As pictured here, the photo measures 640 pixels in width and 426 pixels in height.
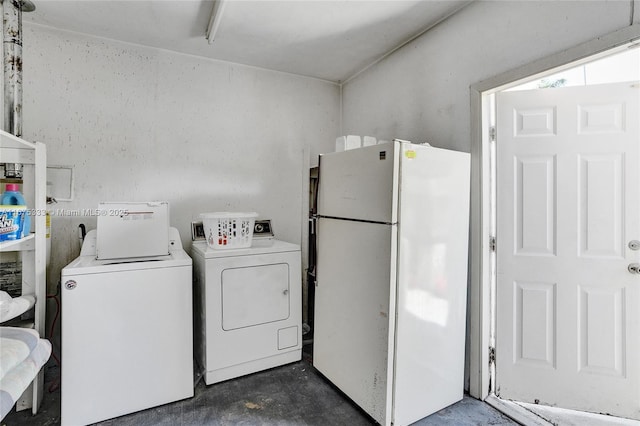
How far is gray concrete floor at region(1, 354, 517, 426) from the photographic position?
1927mm

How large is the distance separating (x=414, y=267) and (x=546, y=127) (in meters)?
1.22

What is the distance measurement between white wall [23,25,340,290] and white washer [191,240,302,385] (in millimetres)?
697

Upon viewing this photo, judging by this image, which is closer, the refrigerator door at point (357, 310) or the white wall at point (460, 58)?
the white wall at point (460, 58)

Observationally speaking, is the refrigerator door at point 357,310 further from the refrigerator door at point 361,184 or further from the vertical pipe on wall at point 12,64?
the vertical pipe on wall at point 12,64

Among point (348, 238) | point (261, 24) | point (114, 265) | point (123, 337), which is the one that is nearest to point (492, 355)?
point (348, 238)

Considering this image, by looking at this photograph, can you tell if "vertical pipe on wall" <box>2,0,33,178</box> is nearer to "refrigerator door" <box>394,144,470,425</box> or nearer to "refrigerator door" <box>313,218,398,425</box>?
"refrigerator door" <box>313,218,398,425</box>

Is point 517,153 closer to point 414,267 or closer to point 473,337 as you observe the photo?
point 414,267

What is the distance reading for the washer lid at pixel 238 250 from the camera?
2297 millimetres

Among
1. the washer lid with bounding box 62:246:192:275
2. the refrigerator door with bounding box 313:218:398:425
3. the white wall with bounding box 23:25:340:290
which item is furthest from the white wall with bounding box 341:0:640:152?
the washer lid with bounding box 62:246:192:275

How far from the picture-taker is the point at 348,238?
212 centimetres

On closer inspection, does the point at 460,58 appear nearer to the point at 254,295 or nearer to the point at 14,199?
the point at 254,295

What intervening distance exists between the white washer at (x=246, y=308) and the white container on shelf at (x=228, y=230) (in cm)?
7

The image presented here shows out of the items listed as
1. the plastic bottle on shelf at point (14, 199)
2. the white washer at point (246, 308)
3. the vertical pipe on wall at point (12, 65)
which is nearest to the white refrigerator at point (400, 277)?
the white washer at point (246, 308)

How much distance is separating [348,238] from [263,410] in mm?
1205
